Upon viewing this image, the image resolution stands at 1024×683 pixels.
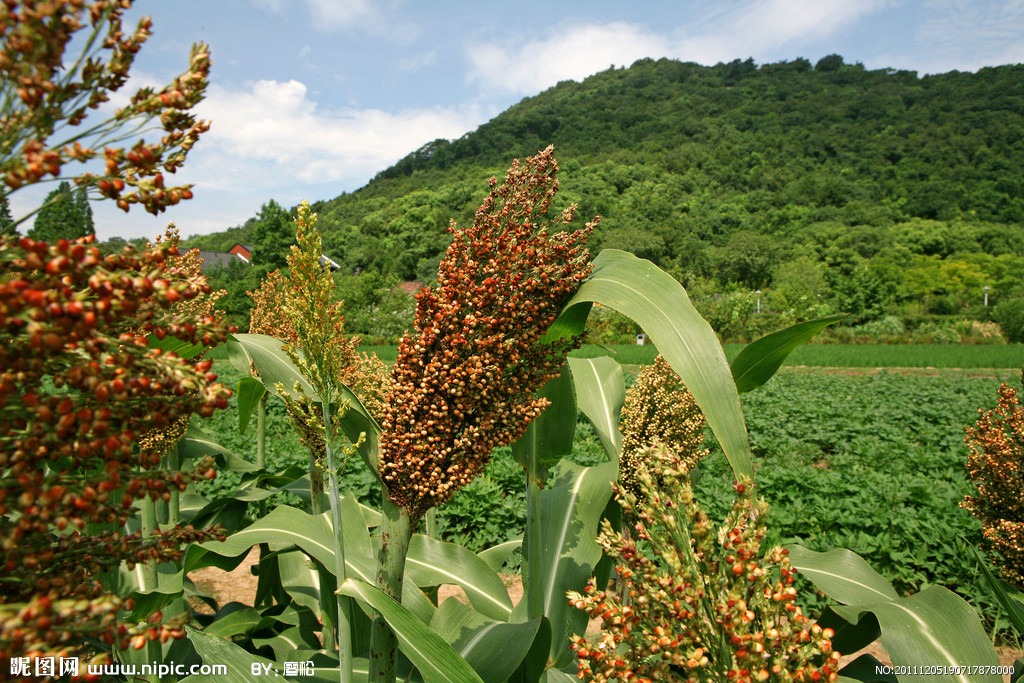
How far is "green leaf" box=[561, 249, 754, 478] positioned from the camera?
1.16m

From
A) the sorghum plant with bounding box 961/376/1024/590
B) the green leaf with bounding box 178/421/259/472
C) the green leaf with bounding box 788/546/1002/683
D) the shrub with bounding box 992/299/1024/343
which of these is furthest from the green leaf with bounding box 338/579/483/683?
the shrub with bounding box 992/299/1024/343

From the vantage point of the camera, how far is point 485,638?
6.00ft

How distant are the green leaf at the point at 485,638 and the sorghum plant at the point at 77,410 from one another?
1156 mm

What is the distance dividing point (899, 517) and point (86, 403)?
8.04 meters

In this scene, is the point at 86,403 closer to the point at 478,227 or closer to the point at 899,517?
the point at 478,227

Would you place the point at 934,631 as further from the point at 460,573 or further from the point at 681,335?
the point at 460,573

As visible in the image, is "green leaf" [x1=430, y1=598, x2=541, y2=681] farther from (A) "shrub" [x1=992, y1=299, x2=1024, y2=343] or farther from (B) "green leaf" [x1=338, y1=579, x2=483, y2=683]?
(A) "shrub" [x1=992, y1=299, x2=1024, y2=343]

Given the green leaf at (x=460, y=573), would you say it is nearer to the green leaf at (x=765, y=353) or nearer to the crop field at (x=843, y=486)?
the green leaf at (x=765, y=353)

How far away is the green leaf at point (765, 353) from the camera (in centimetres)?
169

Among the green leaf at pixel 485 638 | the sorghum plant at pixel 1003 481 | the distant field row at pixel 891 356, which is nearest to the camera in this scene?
the green leaf at pixel 485 638

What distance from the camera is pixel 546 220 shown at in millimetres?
1626

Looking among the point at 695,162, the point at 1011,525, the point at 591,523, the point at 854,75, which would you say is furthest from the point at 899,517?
the point at 854,75

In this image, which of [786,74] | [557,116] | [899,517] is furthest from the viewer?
[786,74]

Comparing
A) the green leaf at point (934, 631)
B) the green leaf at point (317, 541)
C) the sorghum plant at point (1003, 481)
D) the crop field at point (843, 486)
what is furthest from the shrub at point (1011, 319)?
the green leaf at point (317, 541)
